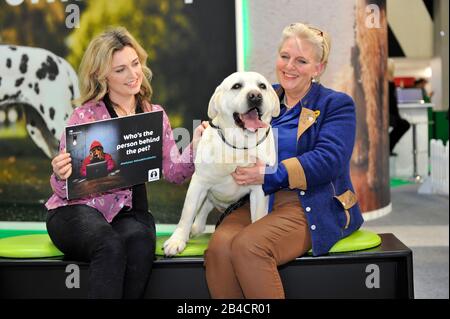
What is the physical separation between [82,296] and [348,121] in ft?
3.74

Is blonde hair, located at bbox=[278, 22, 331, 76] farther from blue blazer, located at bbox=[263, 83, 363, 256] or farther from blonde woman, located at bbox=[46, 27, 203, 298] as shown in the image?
blonde woman, located at bbox=[46, 27, 203, 298]

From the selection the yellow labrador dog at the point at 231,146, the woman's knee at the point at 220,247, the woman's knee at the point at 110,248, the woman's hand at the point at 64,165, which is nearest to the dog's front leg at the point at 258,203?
the yellow labrador dog at the point at 231,146

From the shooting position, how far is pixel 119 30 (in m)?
2.16

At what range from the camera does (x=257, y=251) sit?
1866 mm

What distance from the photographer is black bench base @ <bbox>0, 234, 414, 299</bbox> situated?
6.68 feet

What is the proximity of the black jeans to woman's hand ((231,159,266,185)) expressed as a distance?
378 mm

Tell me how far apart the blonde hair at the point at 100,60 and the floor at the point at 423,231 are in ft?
6.75

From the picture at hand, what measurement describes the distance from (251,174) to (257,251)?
0.99ft

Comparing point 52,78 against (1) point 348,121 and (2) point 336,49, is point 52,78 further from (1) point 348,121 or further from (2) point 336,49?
(1) point 348,121

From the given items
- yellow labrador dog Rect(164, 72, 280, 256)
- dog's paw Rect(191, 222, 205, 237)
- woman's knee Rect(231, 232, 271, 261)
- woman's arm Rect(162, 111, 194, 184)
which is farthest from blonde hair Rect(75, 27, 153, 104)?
woman's knee Rect(231, 232, 271, 261)

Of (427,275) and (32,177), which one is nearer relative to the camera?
(427,275)

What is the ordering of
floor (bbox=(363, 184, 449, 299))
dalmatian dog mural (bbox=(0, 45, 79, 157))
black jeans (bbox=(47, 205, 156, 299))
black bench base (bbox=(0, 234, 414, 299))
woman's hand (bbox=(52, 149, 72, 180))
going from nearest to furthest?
black jeans (bbox=(47, 205, 156, 299))
woman's hand (bbox=(52, 149, 72, 180))
black bench base (bbox=(0, 234, 414, 299))
floor (bbox=(363, 184, 449, 299))
dalmatian dog mural (bbox=(0, 45, 79, 157))

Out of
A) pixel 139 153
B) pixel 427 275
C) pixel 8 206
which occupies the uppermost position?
pixel 139 153

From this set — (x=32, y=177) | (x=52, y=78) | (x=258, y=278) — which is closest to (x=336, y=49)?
(x=52, y=78)
